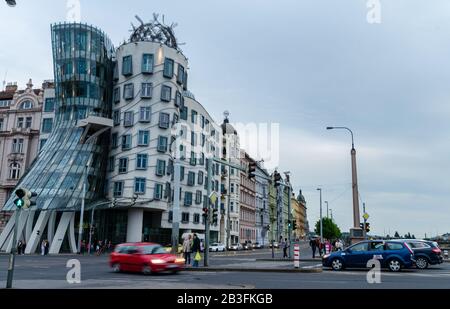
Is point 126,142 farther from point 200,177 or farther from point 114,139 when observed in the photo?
point 200,177

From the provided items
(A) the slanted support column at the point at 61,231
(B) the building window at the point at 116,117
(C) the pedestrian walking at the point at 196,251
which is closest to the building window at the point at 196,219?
(B) the building window at the point at 116,117

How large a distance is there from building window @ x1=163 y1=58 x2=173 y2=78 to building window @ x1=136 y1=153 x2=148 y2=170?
11383 mm

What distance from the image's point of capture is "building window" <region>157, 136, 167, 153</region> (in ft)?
180

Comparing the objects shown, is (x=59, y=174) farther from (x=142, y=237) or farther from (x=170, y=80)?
(x=170, y=80)

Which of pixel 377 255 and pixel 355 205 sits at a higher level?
pixel 355 205

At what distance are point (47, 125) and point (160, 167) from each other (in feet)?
A: 67.0

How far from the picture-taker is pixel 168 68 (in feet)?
186

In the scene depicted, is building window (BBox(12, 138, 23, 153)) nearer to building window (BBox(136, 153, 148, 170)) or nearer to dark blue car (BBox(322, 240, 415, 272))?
building window (BBox(136, 153, 148, 170))

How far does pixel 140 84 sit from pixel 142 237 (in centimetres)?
2076

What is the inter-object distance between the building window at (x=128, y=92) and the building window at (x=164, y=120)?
15.8ft

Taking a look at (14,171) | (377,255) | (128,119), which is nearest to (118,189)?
(128,119)

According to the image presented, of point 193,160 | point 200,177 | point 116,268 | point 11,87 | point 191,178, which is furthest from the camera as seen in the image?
point 11,87

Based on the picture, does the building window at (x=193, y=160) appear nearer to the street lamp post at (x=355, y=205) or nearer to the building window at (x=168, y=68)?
the building window at (x=168, y=68)
